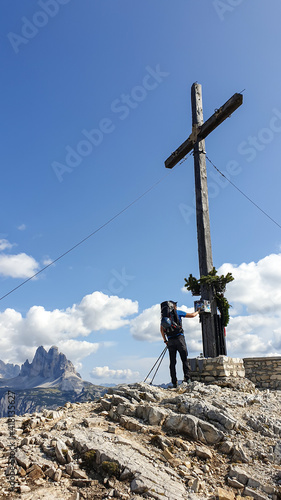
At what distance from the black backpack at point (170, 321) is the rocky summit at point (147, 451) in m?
2.18

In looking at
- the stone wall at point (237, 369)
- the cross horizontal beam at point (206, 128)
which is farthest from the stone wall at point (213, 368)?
the cross horizontal beam at point (206, 128)

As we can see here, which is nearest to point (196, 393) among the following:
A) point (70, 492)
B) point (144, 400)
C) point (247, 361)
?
point (144, 400)

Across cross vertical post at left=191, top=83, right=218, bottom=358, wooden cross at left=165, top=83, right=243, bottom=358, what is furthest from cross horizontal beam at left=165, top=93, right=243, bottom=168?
cross vertical post at left=191, top=83, right=218, bottom=358

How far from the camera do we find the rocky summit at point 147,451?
4.57m

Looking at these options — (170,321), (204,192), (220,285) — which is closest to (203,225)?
(204,192)

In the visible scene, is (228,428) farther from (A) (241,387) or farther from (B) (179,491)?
(A) (241,387)

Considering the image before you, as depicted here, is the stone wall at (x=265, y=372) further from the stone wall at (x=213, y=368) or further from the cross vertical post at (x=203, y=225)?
the cross vertical post at (x=203, y=225)

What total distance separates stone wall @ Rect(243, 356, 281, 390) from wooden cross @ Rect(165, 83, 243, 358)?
8.01ft

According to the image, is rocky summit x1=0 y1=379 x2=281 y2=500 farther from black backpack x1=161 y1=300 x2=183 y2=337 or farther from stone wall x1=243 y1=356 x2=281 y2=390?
stone wall x1=243 y1=356 x2=281 y2=390

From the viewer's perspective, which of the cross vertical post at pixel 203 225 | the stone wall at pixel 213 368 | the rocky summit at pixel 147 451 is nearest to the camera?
the rocky summit at pixel 147 451

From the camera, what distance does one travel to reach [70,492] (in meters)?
4.42

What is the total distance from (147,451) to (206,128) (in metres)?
10.6

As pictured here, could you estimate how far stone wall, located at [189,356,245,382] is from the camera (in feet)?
31.2

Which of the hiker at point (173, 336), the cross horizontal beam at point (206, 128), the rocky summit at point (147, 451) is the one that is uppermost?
the cross horizontal beam at point (206, 128)
